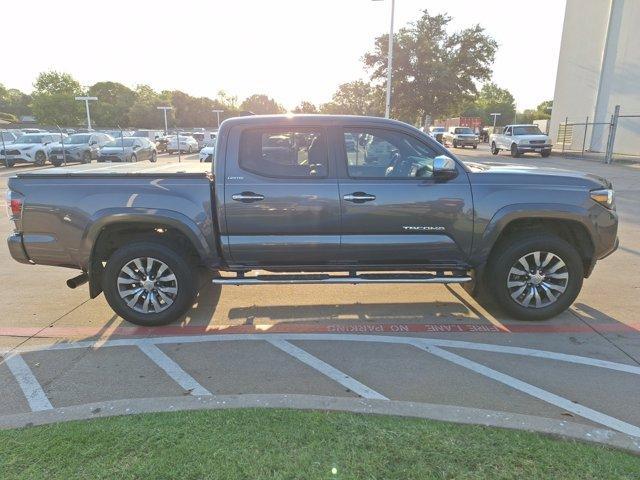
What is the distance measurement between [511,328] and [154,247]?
3477mm

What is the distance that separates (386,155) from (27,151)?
23.5 meters

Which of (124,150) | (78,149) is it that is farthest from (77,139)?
(124,150)

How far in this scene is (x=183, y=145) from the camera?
35.8 metres

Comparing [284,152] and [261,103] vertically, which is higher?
[261,103]

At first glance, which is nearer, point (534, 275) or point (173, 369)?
point (173, 369)

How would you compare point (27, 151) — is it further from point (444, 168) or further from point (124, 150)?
point (444, 168)

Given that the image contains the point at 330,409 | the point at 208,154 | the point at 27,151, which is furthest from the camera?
the point at 27,151

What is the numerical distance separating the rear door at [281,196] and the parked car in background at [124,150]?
2083 centimetres

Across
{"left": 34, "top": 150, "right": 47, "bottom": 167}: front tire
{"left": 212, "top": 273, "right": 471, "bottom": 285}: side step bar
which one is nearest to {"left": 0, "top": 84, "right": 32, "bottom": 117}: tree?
{"left": 34, "top": 150, "right": 47, "bottom": 167}: front tire

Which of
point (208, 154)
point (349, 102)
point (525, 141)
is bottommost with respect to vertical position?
point (208, 154)

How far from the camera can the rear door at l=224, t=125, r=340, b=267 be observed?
4254 mm

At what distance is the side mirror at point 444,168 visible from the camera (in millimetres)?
4121

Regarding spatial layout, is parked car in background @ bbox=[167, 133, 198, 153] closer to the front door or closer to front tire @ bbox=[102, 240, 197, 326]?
front tire @ bbox=[102, 240, 197, 326]

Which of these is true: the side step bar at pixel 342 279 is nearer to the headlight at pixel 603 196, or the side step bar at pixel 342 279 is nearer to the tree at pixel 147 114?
the headlight at pixel 603 196
